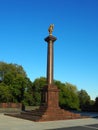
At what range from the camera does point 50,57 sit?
1316 inches

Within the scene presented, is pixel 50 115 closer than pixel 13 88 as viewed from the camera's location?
Yes

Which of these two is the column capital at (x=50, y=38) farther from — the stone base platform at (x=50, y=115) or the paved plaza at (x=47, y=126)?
the paved plaza at (x=47, y=126)

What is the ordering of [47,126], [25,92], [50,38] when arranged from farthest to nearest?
[25,92]
[50,38]
[47,126]

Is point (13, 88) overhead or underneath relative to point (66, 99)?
overhead

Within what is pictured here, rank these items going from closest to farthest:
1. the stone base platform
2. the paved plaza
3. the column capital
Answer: the paved plaza
the stone base platform
the column capital

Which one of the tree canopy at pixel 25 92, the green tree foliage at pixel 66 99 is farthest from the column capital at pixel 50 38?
the green tree foliage at pixel 66 99

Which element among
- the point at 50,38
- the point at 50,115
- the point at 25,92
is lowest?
the point at 50,115

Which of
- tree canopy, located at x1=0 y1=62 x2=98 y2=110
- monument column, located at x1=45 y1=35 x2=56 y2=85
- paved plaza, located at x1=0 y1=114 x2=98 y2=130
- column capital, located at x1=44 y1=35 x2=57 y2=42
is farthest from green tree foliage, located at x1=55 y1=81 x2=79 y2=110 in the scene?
paved plaza, located at x1=0 y1=114 x2=98 y2=130

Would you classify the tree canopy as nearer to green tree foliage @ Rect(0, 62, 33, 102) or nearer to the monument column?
green tree foliage @ Rect(0, 62, 33, 102)

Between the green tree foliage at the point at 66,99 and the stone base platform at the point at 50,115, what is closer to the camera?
the stone base platform at the point at 50,115

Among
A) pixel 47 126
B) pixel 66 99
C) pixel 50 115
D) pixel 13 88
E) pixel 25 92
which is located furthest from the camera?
pixel 66 99

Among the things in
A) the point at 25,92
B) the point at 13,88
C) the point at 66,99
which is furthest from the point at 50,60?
the point at 66,99

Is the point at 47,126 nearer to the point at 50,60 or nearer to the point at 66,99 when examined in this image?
the point at 50,60

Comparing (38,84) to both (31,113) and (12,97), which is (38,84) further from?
(31,113)
